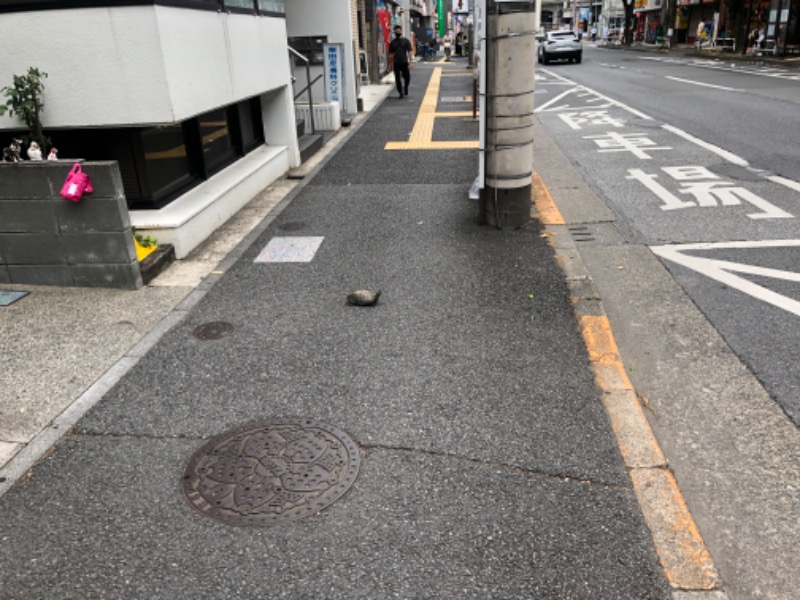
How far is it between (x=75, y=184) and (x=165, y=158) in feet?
6.80

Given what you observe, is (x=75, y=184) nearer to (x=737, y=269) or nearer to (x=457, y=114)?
(x=737, y=269)

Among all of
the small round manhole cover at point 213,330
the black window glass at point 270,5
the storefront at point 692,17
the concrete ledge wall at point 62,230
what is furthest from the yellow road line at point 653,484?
the storefront at point 692,17

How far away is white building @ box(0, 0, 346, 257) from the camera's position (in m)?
5.56

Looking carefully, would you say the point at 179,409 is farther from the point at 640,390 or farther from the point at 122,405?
the point at 640,390

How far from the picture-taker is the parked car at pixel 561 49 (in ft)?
110

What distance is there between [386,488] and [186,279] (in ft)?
11.5

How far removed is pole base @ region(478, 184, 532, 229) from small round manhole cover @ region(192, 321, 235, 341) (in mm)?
3375

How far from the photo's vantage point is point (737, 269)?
5836mm

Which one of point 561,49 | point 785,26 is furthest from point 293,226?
point 785,26

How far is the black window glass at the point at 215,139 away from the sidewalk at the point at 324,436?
90.2 inches

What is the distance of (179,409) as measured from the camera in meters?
3.90

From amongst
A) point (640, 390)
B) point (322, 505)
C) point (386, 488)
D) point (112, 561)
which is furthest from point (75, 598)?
point (640, 390)

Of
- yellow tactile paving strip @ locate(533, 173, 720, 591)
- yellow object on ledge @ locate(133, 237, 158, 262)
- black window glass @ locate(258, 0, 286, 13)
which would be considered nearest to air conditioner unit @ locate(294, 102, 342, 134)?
black window glass @ locate(258, 0, 286, 13)

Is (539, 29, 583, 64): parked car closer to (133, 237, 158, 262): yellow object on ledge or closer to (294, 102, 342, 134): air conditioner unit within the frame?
(294, 102, 342, 134): air conditioner unit
